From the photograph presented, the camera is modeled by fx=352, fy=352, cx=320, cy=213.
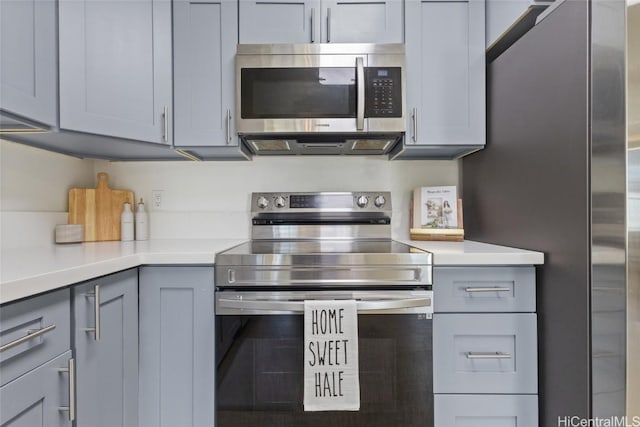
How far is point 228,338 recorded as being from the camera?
1.24 meters

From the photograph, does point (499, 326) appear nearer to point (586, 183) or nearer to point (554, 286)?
point (554, 286)

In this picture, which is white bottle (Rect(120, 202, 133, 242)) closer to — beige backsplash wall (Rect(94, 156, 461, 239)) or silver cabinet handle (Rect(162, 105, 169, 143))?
beige backsplash wall (Rect(94, 156, 461, 239))

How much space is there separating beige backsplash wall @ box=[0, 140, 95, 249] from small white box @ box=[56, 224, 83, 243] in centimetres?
4

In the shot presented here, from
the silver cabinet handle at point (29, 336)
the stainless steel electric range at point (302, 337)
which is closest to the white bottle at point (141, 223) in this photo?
the stainless steel electric range at point (302, 337)

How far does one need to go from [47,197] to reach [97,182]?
13.4 inches

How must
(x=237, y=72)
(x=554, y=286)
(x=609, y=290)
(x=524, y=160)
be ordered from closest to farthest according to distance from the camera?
(x=609, y=290) → (x=554, y=286) → (x=524, y=160) → (x=237, y=72)

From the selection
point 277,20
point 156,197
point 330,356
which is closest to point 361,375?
point 330,356

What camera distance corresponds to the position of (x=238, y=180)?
6.21 ft

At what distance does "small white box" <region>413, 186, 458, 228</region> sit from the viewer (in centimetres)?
173

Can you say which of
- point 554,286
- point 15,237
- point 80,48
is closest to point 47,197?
point 15,237

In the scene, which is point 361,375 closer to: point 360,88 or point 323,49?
point 360,88

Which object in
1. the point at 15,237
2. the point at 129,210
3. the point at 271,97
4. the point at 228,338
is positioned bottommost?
the point at 228,338

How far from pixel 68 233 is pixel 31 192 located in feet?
0.72

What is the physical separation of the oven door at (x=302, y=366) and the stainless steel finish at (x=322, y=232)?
0.61m
